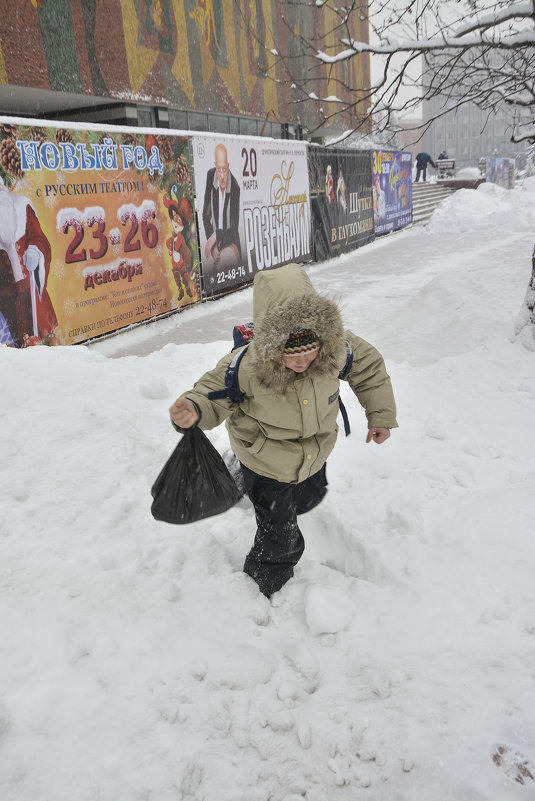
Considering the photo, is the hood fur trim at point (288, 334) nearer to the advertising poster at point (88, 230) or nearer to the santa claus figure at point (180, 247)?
the advertising poster at point (88, 230)

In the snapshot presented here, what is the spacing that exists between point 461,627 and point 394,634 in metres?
0.28

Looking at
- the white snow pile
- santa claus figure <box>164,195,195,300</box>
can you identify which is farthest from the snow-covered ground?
the white snow pile

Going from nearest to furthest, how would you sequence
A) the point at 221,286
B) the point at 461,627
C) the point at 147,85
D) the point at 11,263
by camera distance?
the point at 461,627, the point at 11,263, the point at 221,286, the point at 147,85

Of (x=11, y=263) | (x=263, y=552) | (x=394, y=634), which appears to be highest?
(x=11, y=263)

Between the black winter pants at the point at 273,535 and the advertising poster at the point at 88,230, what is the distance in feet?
15.3

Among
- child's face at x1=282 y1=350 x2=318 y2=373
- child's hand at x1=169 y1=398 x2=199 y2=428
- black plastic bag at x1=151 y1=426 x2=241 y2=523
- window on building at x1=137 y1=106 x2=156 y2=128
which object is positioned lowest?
black plastic bag at x1=151 y1=426 x2=241 y2=523

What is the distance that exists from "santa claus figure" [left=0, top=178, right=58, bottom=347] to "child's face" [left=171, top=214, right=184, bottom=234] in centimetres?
269

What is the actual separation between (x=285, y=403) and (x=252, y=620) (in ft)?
3.17

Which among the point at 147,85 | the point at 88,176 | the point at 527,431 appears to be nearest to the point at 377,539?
the point at 527,431

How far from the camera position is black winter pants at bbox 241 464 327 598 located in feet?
8.21

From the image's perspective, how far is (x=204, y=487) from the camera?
2.42 m

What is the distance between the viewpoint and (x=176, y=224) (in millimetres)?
8828

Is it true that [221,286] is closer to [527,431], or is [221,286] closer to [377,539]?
[527,431]

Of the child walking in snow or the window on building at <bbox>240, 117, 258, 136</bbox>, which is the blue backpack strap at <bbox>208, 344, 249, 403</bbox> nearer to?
the child walking in snow
